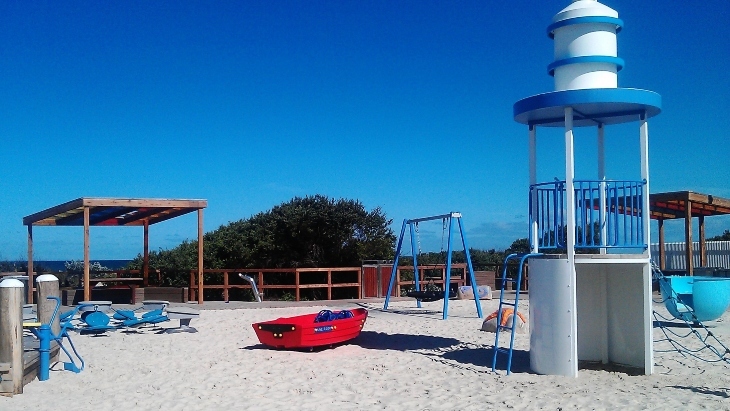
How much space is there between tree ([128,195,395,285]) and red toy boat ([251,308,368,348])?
13.5 metres

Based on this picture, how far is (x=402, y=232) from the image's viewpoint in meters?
18.1

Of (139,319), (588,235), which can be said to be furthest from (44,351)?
(588,235)

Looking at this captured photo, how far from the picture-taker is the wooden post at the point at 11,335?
26.1ft

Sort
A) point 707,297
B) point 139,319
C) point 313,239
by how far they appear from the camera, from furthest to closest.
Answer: point 313,239 → point 139,319 → point 707,297

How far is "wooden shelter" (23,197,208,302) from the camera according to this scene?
17.3 meters

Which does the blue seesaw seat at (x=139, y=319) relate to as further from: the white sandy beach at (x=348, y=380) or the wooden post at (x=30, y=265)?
the wooden post at (x=30, y=265)

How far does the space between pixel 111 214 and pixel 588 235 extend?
566 inches

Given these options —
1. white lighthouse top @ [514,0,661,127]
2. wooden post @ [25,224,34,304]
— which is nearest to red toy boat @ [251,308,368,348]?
white lighthouse top @ [514,0,661,127]

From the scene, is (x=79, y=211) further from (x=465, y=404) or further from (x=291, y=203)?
(x=465, y=404)

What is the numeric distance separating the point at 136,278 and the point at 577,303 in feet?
49.4

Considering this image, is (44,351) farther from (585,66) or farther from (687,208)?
(687,208)

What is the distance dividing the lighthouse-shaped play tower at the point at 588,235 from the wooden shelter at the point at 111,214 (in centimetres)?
1044

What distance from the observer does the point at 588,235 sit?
9.66 m

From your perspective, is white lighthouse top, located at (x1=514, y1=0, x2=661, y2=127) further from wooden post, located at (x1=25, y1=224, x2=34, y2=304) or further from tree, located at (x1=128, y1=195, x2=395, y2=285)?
tree, located at (x1=128, y1=195, x2=395, y2=285)
